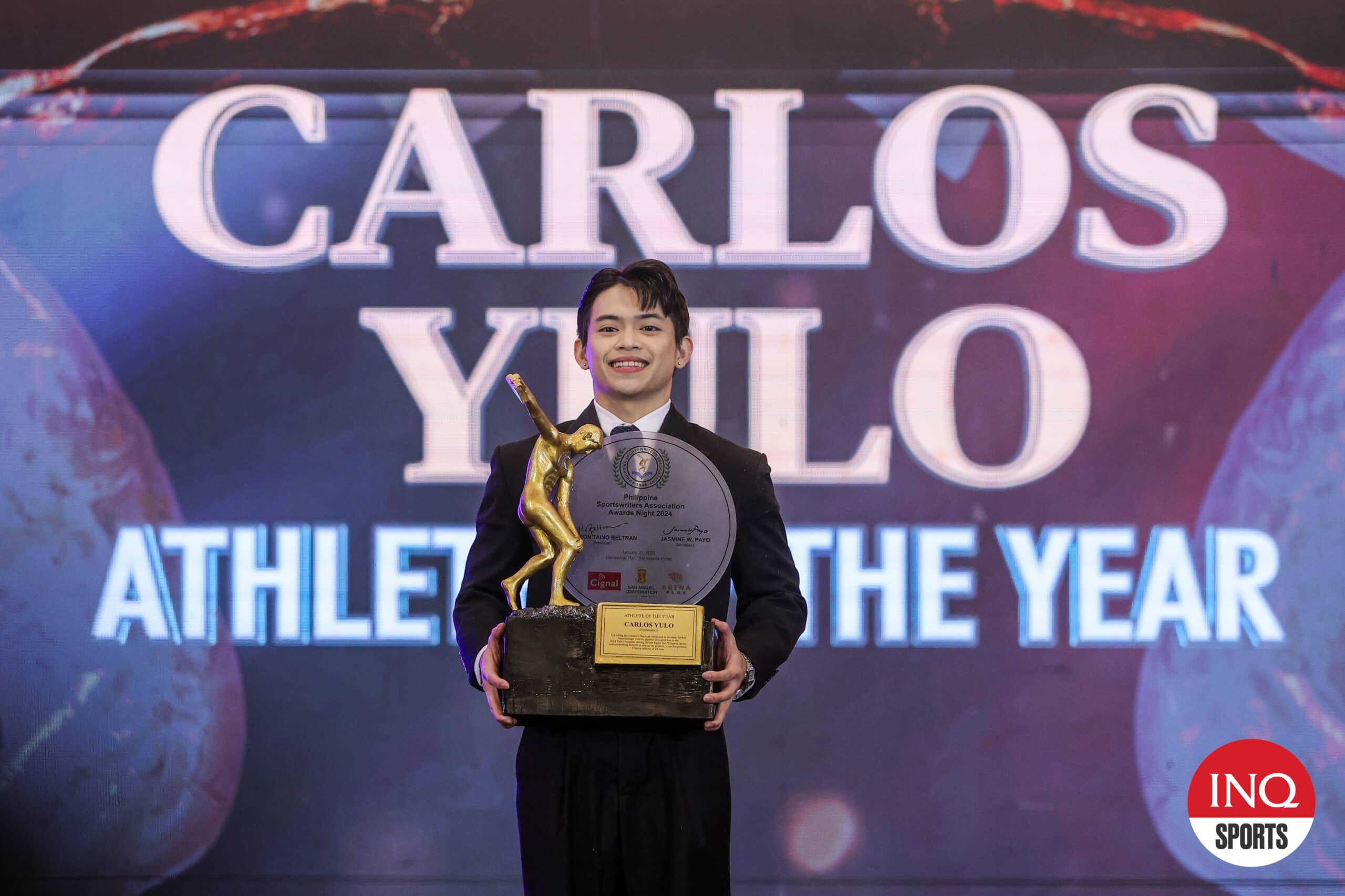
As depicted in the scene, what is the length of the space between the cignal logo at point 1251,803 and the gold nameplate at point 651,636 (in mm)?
2062

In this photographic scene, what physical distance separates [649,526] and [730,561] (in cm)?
14

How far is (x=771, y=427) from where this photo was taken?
2.91 m

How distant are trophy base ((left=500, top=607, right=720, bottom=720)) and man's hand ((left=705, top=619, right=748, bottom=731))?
14 mm

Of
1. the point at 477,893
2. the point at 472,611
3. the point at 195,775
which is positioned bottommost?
the point at 477,893

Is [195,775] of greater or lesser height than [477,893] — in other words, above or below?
above

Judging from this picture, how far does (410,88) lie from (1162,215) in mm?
2096

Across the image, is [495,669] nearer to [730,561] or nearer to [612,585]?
[612,585]

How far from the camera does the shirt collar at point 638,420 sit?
1.67 m

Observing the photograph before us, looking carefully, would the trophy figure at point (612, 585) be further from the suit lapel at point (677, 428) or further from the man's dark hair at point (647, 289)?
the man's dark hair at point (647, 289)

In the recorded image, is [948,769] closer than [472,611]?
No

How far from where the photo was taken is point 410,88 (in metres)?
2.95

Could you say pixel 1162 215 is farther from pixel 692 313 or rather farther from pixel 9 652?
pixel 9 652

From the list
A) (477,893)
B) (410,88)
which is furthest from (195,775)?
(410,88)

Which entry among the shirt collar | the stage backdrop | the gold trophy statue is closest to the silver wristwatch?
the gold trophy statue
